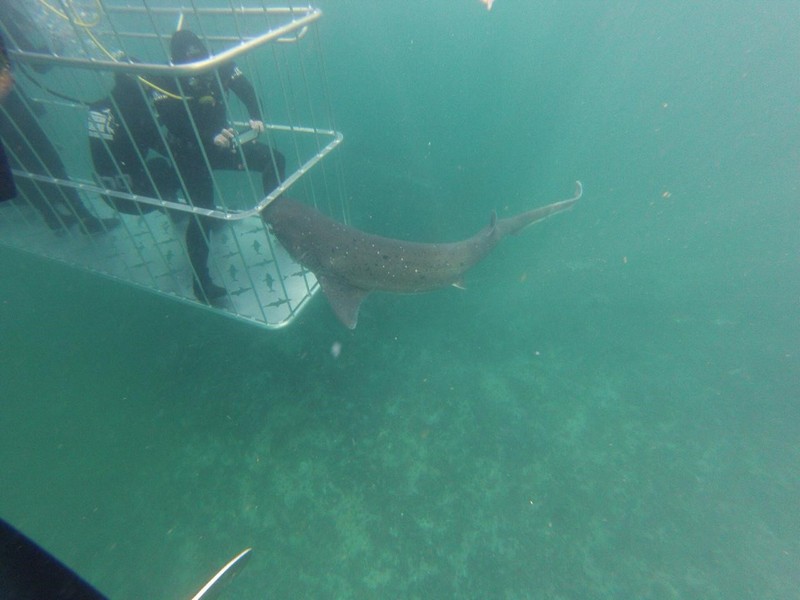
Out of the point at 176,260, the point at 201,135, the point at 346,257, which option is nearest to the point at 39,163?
the point at 176,260

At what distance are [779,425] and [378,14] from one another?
964 centimetres

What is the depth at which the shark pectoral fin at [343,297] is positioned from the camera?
4.14m

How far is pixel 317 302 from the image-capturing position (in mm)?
5922

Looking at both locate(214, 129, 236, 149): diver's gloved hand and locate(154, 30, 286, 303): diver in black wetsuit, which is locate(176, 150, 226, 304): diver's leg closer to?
locate(154, 30, 286, 303): diver in black wetsuit

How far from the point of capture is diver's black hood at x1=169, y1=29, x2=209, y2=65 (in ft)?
11.6

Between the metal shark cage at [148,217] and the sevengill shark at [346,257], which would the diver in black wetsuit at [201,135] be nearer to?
the metal shark cage at [148,217]

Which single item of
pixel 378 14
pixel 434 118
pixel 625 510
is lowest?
pixel 625 510

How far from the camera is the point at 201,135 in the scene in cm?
392

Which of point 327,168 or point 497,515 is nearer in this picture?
point 497,515

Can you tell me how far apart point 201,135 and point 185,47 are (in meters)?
0.78

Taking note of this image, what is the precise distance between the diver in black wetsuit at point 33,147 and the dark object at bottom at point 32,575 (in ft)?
14.0

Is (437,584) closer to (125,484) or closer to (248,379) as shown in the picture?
(248,379)

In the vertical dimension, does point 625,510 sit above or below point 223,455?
below

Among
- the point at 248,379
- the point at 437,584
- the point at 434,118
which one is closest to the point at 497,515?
the point at 437,584
